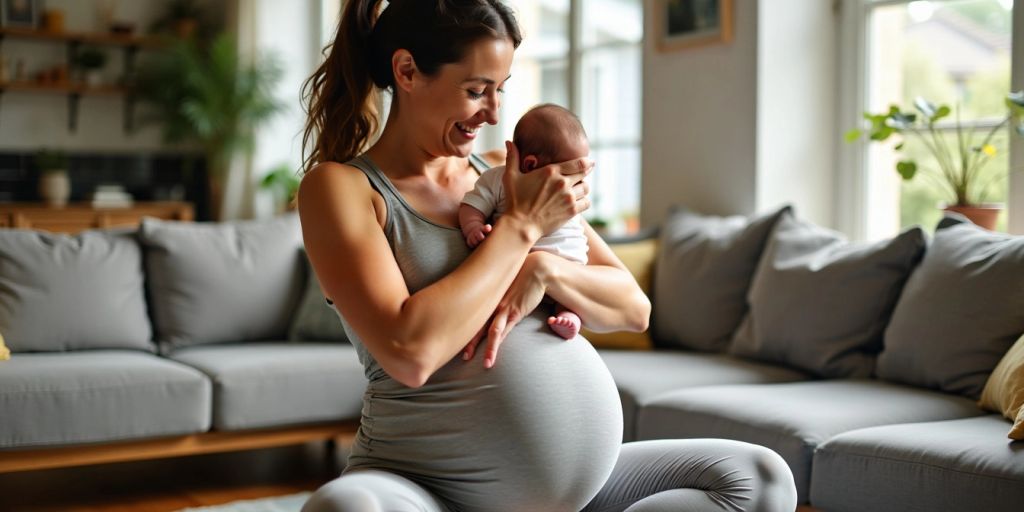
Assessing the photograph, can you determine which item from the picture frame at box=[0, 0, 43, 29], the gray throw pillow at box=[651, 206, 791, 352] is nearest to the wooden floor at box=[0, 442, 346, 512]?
the gray throw pillow at box=[651, 206, 791, 352]

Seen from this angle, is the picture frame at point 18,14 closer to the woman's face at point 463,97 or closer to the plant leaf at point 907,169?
the plant leaf at point 907,169

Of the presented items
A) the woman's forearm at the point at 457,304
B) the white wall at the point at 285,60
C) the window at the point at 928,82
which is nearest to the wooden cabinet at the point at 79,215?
the white wall at the point at 285,60

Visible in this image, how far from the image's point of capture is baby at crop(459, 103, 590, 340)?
1729 millimetres

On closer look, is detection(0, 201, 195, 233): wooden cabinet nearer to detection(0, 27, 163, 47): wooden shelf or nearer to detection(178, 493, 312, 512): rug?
detection(0, 27, 163, 47): wooden shelf

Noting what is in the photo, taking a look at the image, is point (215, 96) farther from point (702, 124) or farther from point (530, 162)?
point (530, 162)

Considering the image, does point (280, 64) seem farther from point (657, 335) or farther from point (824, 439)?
point (824, 439)

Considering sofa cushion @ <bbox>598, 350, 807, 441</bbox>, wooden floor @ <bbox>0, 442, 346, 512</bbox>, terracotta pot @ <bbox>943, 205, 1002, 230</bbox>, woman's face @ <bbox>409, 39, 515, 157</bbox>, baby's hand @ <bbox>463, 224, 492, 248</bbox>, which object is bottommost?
wooden floor @ <bbox>0, 442, 346, 512</bbox>

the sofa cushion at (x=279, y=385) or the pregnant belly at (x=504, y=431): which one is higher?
the pregnant belly at (x=504, y=431)

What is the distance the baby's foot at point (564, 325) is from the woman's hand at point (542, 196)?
0.13 metres

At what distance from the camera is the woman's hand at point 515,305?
5.22ft

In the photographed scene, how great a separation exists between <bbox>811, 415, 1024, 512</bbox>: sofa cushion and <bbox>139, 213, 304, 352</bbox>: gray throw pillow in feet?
7.34

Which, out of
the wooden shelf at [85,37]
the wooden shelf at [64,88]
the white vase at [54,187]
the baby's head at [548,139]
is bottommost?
the white vase at [54,187]

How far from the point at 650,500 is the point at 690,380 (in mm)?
1645

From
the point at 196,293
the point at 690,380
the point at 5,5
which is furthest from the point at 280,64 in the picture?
the point at 690,380
